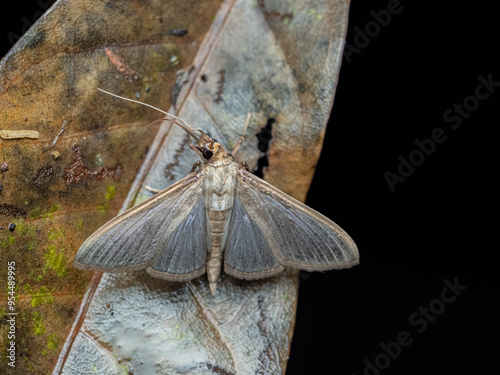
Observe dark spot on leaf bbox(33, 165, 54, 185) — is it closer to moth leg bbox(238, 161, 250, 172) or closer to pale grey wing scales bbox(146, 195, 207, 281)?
pale grey wing scales bbox(146, 195, 207, 281)

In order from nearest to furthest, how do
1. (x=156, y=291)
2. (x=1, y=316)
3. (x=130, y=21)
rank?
(x=1, y=316), (x=130, y=21), (x=156, y=291)

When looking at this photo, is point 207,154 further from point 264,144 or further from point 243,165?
point 264,144

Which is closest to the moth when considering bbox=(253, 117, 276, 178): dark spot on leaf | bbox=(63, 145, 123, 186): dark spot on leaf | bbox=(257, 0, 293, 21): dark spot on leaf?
bbox=(253, 117, 276, 178): dark spot on leaf

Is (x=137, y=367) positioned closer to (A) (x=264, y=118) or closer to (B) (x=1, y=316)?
(B) (x=1, y=316)

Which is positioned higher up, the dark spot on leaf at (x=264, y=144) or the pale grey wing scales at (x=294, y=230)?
the dark spot on leaf at (x=264, y=144)

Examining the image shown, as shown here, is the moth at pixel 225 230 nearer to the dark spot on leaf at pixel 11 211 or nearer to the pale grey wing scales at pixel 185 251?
the pale grey wing scales at pixel 185 251

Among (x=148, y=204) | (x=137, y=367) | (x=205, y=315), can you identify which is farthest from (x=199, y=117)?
(x=137, y=367)

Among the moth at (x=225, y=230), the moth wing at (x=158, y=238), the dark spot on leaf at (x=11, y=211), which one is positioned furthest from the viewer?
the moth at (x=225, y=230)

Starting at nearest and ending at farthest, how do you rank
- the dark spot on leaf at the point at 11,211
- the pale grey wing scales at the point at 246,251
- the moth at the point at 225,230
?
the dark spot on leaf at the point at 11,211 → the moth at the point at 225,230 → the pale grey wing scales at the point at 246,251

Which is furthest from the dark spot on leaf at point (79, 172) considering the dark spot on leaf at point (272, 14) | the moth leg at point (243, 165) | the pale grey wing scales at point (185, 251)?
the dark spot on leaf at point (272, 14)
